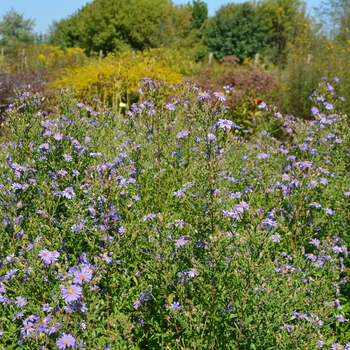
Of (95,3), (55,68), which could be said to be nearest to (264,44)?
(95,3)

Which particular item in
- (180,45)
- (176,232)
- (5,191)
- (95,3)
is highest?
(95,3)

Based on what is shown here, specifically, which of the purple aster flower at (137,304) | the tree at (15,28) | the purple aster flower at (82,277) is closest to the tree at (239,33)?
the tree at (15,28)

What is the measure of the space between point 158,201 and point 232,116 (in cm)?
606

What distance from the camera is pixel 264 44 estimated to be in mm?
34125

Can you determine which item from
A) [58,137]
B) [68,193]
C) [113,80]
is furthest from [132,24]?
[68,193]

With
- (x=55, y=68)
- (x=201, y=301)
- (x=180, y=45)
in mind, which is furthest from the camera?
(x=180, y=45)

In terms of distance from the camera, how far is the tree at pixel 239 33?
34.1 meters

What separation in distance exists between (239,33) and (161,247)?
113ft

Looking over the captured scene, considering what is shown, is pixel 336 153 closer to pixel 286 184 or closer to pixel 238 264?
pixel 286 184

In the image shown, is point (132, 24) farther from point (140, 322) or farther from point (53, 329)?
point (53, 329)

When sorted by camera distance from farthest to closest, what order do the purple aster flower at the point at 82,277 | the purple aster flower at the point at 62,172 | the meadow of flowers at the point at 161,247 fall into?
the purple aster flower at the point at 62,172
the meadow of flowers at the point at 161,247
the purple aster flower at the point at 82,277

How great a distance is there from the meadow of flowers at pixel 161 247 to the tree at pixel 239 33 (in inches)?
1232

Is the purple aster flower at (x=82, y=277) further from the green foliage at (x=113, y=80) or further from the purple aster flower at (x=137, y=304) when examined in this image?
the green foliage at (x=113, y=80)

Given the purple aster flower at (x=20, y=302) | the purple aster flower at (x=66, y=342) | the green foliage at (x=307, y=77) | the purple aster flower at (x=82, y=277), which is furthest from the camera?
the green foliage at (x=307, y=77)
